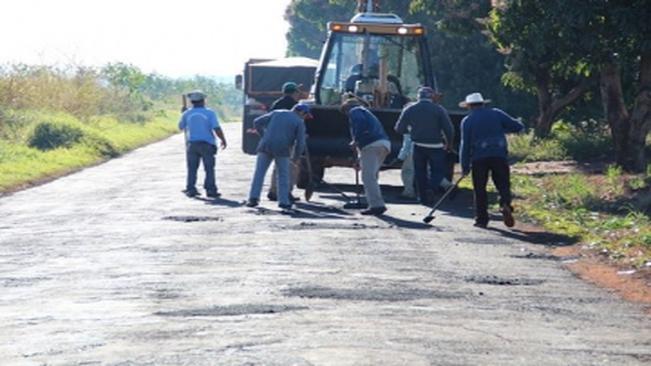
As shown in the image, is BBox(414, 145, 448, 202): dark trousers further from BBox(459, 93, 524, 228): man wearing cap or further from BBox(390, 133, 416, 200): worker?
BBox(459, 93, 524, 228): man wearing cap

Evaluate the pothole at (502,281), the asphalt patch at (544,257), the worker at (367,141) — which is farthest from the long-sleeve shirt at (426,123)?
the pothole at (502,281)

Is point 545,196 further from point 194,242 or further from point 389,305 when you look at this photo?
point 389,305

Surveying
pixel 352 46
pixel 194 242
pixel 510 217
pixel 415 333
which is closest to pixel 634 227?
pixel 510 217

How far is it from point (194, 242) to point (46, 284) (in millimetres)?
3747

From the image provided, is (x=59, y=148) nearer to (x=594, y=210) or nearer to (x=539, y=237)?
(x=594, y=210)

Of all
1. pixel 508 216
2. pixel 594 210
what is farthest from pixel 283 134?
pixel 594 210

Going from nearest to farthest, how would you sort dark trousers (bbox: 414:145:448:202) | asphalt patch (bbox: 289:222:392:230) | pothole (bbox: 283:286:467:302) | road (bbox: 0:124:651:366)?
road (bbox: 0:124:651:366) → pothole (bbox: 283:286:467:302) → asphalt patch (bbox: 289:222:392:230) → dark trousers (bbox: 414:145:448:202)

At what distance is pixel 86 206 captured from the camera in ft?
74.5

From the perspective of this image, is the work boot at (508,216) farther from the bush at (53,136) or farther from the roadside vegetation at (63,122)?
the bush at (53,136)

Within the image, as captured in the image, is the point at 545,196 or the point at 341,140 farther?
the point at 341,140

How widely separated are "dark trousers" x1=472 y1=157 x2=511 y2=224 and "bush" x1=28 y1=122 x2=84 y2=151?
74.9 ft

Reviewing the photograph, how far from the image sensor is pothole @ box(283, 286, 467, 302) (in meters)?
12.4

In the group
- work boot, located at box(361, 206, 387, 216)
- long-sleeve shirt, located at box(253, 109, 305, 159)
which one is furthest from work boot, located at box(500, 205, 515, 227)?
long-sleeve shirt, located at box(253, 109, 305, 159)

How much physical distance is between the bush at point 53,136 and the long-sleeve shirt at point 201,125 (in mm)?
16010
